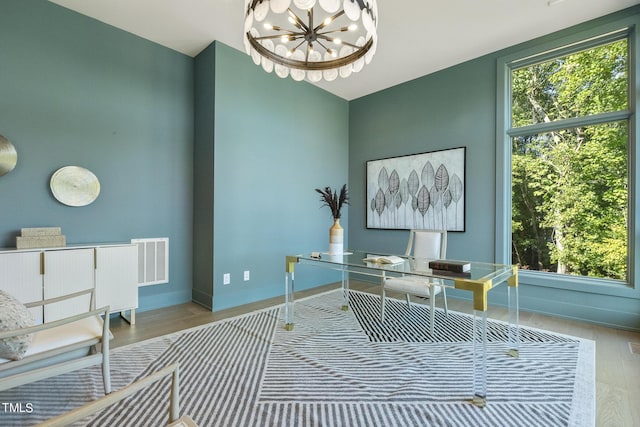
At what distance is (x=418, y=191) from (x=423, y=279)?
1626 millimetres

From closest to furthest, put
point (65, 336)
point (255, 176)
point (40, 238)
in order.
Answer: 1. point (65, 336)
2. point (40, 238)
3. point (255, 176)

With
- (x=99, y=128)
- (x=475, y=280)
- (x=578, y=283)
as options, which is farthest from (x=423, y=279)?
(x=99, y=128)

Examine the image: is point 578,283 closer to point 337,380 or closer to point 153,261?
point 337,380

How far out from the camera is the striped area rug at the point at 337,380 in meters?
1.51

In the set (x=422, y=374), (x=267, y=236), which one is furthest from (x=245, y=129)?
(x=422, y=374)

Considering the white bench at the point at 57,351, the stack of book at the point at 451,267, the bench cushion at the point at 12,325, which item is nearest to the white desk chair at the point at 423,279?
the stack of book at the point at 451,267

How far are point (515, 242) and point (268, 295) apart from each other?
298 cm

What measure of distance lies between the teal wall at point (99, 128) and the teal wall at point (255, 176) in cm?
25

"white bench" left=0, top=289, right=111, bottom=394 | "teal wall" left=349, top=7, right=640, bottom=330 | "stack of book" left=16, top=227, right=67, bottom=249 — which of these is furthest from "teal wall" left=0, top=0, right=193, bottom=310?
"teal wall" left=349, top=7, right=640, bottom=330

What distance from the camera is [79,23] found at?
9.14ft

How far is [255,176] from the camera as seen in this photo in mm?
3555

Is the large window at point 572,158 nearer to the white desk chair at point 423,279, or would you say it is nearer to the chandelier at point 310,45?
the white desk chair at point 423,279

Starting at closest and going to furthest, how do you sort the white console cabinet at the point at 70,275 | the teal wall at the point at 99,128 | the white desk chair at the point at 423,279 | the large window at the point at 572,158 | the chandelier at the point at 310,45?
the chandelier at the point at 310,45 → the white console cabinet at the point at 70,275 → the teal wall at the point at 99,128 → the white desk chair at the point at 423,279 → the large window at the point at 572,158

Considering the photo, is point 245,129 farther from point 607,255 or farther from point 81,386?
point 607,255
